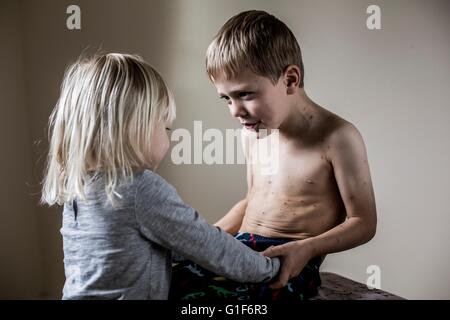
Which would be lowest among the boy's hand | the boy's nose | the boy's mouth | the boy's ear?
the boy's hand

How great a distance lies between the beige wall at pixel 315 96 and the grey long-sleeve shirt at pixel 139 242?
11.8 inches

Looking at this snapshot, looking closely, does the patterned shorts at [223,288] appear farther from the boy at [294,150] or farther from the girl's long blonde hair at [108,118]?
the girl's long blonde hair at [108,118]

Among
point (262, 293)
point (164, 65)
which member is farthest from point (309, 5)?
point (262, 293)

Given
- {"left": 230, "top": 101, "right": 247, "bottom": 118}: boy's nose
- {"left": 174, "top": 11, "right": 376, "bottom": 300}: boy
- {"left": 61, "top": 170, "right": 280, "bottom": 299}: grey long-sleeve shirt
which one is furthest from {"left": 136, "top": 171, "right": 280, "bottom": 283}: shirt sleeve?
{"left": 230, "top": 101, "right": 247, "bottom": 118}: boy's nose

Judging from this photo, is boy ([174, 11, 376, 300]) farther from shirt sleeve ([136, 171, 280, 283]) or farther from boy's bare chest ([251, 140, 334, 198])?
shirt sleeve ([136, 171, 280, 283])

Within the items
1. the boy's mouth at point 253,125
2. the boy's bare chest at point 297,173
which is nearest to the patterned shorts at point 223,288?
the boy's bare chest at point 297,173

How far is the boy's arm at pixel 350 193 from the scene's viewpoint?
78cm

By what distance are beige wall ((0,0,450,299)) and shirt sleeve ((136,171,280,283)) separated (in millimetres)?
299

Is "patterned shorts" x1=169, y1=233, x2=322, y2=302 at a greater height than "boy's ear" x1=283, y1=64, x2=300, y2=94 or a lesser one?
lesser

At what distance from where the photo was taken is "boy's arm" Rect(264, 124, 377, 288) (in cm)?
78

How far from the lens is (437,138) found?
2.85 feet

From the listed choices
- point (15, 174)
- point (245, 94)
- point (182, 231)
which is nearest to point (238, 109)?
point (245, 94)

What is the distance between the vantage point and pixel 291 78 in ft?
2.74

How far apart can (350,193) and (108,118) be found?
375mm
